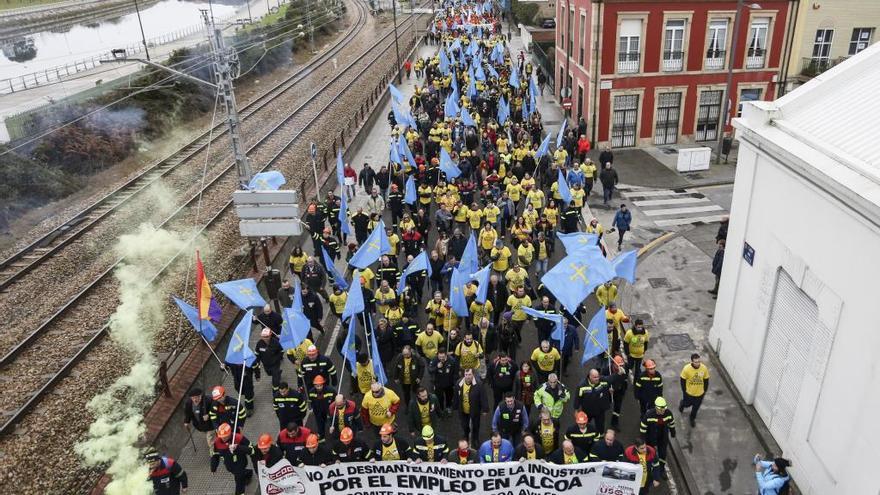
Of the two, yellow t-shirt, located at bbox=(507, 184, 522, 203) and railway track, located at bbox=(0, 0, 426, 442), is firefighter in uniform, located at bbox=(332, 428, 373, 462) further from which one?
yellow t-shirt, located at bbox=(507, 184, 522, 203)

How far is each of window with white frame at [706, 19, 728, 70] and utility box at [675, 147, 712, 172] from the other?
15.9ft

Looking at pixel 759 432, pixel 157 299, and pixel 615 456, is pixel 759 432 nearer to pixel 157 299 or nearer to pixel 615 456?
pixel 615 456

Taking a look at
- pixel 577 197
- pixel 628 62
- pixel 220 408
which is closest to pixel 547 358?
pixel 220 408

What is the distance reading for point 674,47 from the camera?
2645cm

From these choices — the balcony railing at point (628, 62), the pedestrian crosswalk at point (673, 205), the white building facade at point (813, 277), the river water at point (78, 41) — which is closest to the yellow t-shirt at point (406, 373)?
the white building facade at point (813, 277)

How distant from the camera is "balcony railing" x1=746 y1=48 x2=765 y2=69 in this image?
2670cm

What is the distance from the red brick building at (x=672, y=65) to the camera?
25.8 metres

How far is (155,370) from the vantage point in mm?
13586

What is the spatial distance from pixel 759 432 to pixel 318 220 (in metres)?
11.5

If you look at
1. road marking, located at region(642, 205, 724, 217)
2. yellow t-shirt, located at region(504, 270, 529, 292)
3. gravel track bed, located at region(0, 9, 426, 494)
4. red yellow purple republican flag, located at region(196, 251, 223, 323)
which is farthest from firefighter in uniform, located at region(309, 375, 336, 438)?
road marking, located at region(642, 205, 724, 217)

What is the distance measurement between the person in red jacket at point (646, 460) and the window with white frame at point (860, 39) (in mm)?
24980

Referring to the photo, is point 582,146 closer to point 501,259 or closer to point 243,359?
point 501,259

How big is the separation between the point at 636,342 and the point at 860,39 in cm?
2286

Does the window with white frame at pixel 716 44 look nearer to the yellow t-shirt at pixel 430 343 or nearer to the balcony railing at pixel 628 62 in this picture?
the balcony railing at pixel 628 62
